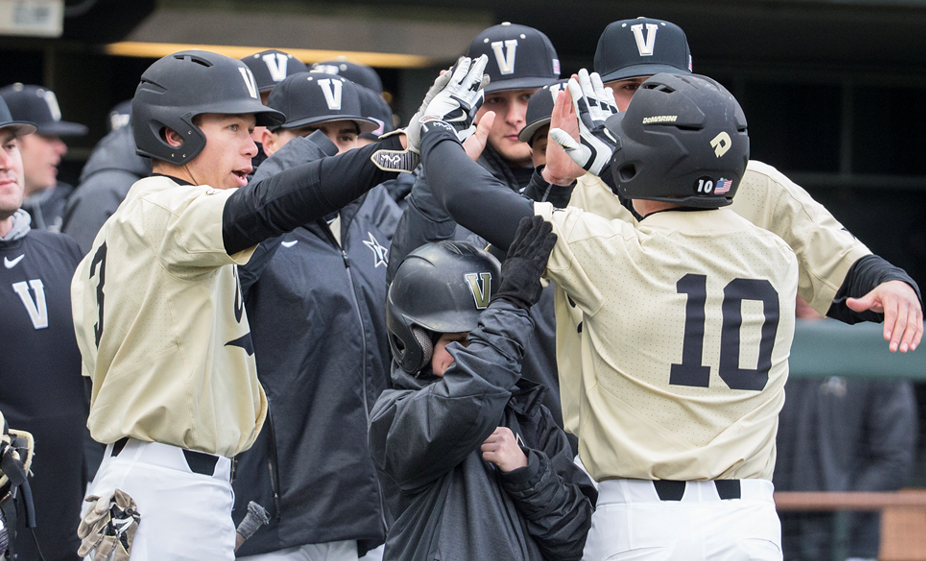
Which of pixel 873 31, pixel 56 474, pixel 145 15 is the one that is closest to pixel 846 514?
pixel 56 474

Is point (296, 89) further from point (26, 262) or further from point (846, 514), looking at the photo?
point (846, 514)

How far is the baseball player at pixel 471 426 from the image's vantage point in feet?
8.20

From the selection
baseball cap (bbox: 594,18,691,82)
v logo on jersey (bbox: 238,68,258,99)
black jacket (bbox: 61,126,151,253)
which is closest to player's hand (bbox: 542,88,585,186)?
baseball cap (bbox: 594,18,691,82)

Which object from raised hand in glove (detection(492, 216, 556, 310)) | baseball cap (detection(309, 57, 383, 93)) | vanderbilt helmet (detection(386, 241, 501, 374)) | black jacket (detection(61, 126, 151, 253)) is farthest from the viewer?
baseball cap (detection(309, 57, 383, 93))

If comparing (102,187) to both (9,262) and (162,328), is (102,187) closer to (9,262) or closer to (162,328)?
(9,262)

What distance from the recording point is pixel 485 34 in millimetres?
4305

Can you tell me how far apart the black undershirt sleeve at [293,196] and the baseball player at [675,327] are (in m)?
0.22

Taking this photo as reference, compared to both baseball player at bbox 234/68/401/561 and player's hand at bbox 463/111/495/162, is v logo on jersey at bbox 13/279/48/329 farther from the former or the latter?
player's hand at bbox 463/111/495/162

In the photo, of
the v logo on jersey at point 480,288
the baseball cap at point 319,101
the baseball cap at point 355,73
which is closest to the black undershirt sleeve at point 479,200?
the v logo on jersey at point 480,288

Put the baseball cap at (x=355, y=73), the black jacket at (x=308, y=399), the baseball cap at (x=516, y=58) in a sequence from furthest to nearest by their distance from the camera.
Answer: the baseball cap at (x=355, y=73), the baseball cap at (x=516, y=58), the black jacket at (x=308, y=399)

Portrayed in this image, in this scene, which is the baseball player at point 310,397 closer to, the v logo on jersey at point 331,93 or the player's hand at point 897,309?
the v logo on jersey at point 331,93

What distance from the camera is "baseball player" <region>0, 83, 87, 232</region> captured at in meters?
6.07

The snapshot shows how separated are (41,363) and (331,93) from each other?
157 cm

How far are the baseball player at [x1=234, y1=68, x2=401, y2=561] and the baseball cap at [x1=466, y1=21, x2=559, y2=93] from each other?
0.84 metres
